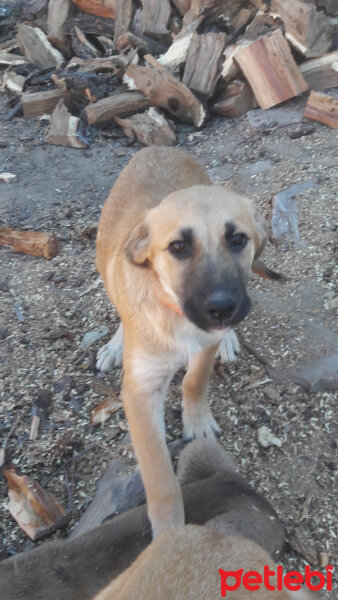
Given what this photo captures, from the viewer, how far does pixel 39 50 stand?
8.11 m

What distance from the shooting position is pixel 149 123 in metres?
6.86

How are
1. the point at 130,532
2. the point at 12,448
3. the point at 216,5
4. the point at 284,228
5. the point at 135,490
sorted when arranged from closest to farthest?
the point at 130,532 < the point at 135,490 < the point at 12,448 < the point at 284,228 < the point at 216,5

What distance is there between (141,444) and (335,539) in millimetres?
1194

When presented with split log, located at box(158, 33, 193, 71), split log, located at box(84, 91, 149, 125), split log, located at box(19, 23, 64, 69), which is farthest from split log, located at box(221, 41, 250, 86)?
split log, located at box(19, 23, 64, 69)

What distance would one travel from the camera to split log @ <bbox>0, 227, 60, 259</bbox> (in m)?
5.26

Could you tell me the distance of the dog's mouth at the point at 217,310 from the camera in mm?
2625

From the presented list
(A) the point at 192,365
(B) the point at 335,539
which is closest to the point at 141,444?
(A) the point at 192,365

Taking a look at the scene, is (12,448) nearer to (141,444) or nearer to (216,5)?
(141,444)

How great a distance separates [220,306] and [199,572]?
1.15 m

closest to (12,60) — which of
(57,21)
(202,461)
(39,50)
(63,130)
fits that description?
(39,50)

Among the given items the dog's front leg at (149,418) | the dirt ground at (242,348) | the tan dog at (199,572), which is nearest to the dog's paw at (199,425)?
the dirt ground at (242,348)

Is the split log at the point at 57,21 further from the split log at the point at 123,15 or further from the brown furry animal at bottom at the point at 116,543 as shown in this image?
the brown furry animal at bottom at the point at 116,543

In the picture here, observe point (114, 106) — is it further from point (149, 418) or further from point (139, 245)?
point (149, 418)

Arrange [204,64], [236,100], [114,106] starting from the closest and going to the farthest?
[236,100] → [204,64] → [114,106]
